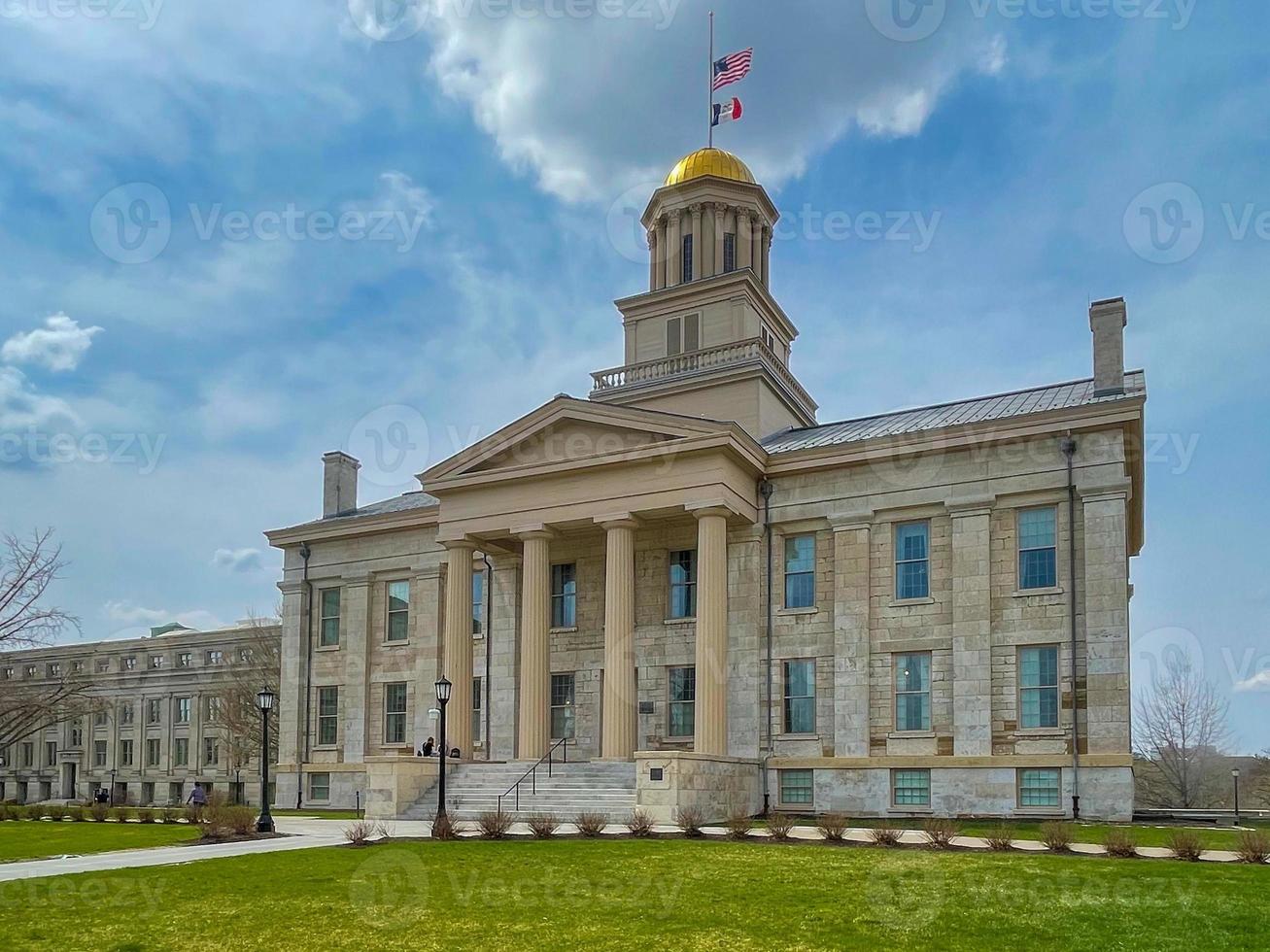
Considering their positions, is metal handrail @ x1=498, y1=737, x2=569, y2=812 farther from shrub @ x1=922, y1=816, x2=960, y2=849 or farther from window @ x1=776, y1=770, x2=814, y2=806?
shrub @ x1=922, y1=816, x2=960, y2=849

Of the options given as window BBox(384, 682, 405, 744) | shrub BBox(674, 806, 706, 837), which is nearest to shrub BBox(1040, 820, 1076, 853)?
shrub BBox(674, 806, 706, 837)

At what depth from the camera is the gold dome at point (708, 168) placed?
47.1 metres

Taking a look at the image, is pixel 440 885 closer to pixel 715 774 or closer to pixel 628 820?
pixel 628 820

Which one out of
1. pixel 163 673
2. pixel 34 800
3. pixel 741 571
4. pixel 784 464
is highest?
pixel 784 464

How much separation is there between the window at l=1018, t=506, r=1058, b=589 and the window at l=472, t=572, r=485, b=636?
18.8 meters

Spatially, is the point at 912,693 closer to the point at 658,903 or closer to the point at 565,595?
the point at 565,595

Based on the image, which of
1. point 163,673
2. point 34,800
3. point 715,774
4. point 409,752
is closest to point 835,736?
point 715,774

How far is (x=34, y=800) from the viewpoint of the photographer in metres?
103

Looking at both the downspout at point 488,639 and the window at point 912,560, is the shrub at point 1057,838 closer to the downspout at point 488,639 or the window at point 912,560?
the window at point 912,560

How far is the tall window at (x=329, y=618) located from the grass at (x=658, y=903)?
25176mm

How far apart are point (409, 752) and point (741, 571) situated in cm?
1447

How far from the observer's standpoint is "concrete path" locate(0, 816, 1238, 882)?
68.1 ft

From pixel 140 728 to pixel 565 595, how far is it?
70988 millimetres

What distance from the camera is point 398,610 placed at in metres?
44.0
